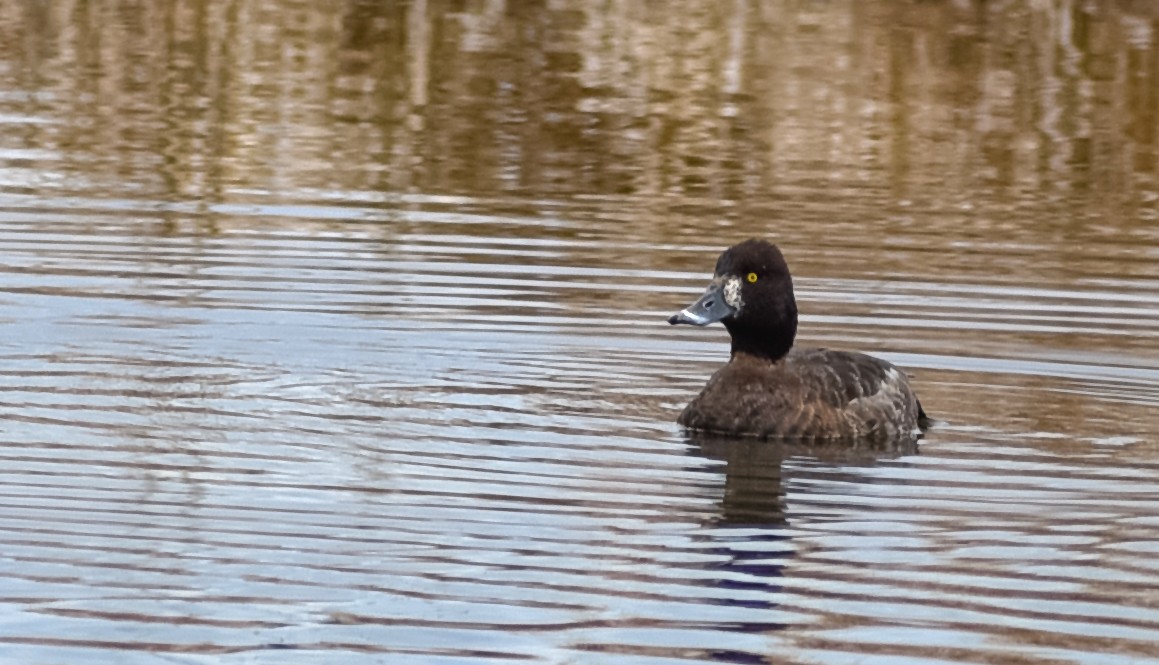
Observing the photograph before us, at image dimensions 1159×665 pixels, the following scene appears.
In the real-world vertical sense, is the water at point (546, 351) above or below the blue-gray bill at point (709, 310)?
below

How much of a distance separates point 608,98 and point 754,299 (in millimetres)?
13025

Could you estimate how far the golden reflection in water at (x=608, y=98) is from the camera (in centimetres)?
1919

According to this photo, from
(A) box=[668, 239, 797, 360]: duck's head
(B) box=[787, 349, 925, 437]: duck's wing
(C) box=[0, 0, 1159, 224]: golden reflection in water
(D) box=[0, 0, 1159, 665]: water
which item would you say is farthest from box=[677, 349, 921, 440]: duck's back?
(C) box=[0, 0, 1159, 224]: golden reflection in water

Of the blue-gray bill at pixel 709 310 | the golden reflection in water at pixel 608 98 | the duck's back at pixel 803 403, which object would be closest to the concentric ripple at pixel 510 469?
the duck's back at pixel 803 403

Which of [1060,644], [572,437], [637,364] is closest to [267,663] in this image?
[1060,644]

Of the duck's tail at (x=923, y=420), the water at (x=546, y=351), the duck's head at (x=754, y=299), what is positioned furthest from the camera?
the duck's tail at (x=923, y=420)

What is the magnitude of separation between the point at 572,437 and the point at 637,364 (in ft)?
6.56

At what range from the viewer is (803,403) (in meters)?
11.0

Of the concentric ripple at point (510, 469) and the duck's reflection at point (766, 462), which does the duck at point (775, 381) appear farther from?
the concentric ripple at point (510, 469)

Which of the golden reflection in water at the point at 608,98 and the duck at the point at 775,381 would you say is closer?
the duck at the point at 775,381

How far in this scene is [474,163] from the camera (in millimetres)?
19703

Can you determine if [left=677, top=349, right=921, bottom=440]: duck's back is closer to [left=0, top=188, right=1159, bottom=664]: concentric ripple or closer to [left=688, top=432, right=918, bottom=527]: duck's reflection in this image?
[left=688, top=432, right=918, bottom=527]: duck's reflection

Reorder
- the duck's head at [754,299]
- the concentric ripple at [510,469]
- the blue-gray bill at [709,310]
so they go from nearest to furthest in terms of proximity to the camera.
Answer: the concentric ripple at [510,469] < the blue-gray bill at [709,310] < the duck's head at [754,299]

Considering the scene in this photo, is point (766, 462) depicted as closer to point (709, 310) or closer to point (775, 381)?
point (775, 381)
